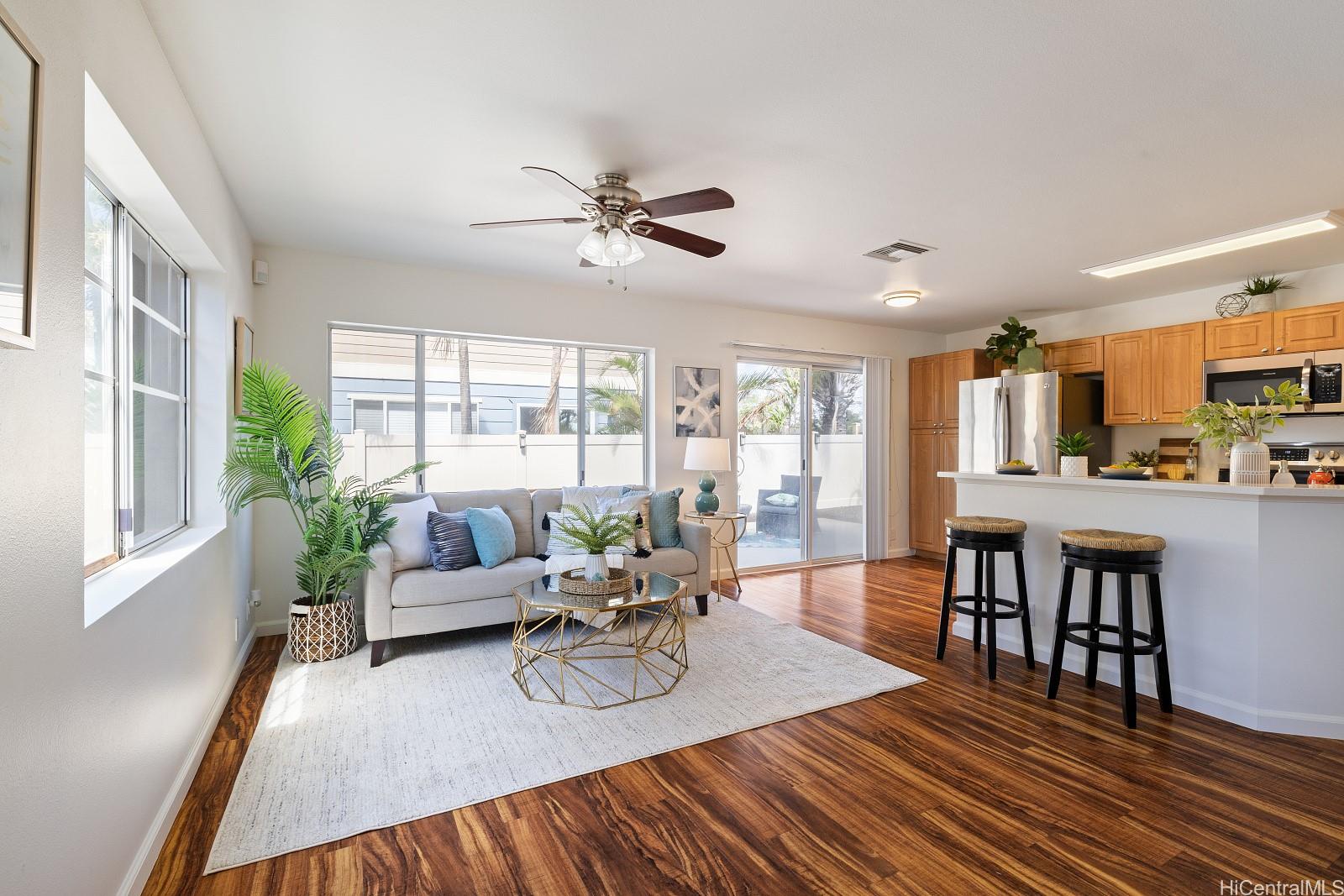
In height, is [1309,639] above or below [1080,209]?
below

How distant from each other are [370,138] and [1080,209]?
3.48 m

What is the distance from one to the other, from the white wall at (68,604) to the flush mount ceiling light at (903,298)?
4.61 meters

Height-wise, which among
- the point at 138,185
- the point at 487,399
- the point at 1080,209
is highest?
the point at 1080,209

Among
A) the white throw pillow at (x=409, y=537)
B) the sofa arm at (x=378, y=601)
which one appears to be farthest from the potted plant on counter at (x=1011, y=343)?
the sofa arm at (x=378, y=601)

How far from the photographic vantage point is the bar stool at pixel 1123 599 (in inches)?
108

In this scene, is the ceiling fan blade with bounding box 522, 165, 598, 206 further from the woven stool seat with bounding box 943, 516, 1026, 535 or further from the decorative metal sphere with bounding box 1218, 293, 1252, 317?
the decorative metal sphere with bounding box 1218, 293, 1252, 317

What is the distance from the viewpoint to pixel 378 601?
3447 millimetres

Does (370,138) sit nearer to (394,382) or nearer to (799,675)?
(394,382)

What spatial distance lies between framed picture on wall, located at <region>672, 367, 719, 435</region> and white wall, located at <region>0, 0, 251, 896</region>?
3838mm

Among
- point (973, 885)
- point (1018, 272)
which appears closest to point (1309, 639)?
point (973, 885)

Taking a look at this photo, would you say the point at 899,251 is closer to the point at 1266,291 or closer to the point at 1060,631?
the point at 1060,631

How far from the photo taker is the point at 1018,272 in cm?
450

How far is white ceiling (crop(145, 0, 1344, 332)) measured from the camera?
6.16 feet

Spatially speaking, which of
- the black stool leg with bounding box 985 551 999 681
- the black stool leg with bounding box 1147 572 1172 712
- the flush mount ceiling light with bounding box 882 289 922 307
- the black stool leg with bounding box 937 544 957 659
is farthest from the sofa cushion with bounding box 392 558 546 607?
the flush mount ceiling light with bounding box 882 289 922 307
